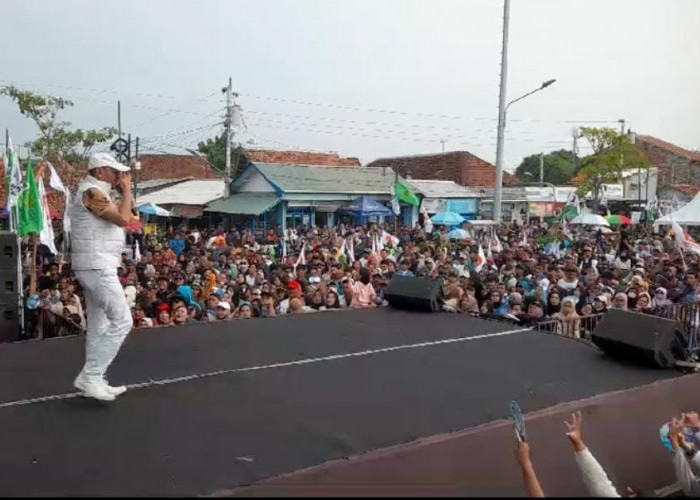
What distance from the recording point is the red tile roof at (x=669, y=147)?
1777 inches

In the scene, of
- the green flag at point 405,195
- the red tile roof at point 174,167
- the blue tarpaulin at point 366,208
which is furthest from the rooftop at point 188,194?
the green flag at point 405,195

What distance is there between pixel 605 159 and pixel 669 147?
20.4 meters

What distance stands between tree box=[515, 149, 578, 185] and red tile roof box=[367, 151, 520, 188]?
49.7ft

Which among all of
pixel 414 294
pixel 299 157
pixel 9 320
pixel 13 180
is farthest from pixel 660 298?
pixel 299 157

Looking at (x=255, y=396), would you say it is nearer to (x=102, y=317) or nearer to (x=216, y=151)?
(x=102, y=317)

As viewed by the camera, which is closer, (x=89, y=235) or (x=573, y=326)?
(x=89, y=235)

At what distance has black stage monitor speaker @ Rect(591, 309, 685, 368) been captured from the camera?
505cm

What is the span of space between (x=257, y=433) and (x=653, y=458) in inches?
106

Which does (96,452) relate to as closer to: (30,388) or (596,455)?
(30,388)

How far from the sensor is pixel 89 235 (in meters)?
3.59

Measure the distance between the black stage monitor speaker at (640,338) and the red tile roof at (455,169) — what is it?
102ft

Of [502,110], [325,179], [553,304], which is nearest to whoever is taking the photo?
[553,304]

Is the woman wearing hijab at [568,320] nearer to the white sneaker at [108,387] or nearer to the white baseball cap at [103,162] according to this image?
the white sneaker at [108,387]

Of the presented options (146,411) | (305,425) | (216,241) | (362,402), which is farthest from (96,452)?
(216,241)
